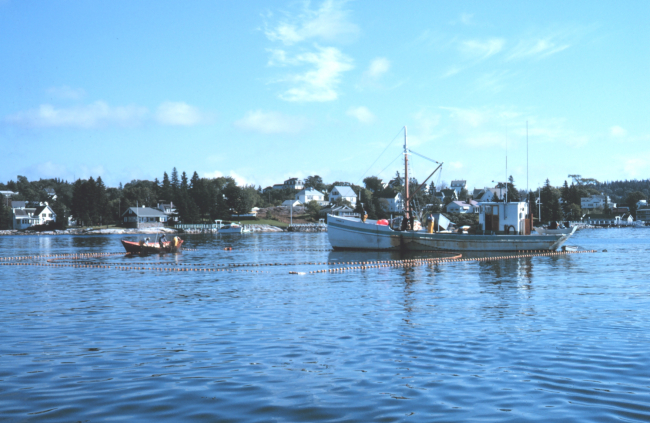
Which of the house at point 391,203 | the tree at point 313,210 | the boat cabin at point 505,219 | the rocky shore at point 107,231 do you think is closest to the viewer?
the boat cabin at point 505,219

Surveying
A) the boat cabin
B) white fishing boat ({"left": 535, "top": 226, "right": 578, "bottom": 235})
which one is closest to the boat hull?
white fishing boat ({"left": 535, "top": 226, "right": 578, "bottom": 235})

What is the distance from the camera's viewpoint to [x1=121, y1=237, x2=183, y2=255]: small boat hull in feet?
173

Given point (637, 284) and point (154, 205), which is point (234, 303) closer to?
point (637, 284)

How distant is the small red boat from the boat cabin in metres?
31.2

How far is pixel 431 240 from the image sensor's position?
51.1m

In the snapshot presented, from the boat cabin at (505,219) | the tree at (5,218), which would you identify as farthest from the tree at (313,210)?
the boat cabin at (505,219)

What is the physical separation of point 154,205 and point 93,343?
178 meters

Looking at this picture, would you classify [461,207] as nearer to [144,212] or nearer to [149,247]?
[144,212]

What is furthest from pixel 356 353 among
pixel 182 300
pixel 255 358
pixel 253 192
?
pixel 253 192

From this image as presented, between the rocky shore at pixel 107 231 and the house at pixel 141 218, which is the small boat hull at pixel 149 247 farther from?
the house at pixel 141 218

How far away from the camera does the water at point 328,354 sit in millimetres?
8438

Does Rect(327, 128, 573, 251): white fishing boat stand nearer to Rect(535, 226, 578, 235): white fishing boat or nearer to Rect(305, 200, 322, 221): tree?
Rect(535, 226, 578, 235): white fishing boat

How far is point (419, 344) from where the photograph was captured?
42.2 feet

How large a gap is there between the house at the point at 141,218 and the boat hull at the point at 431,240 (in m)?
106
